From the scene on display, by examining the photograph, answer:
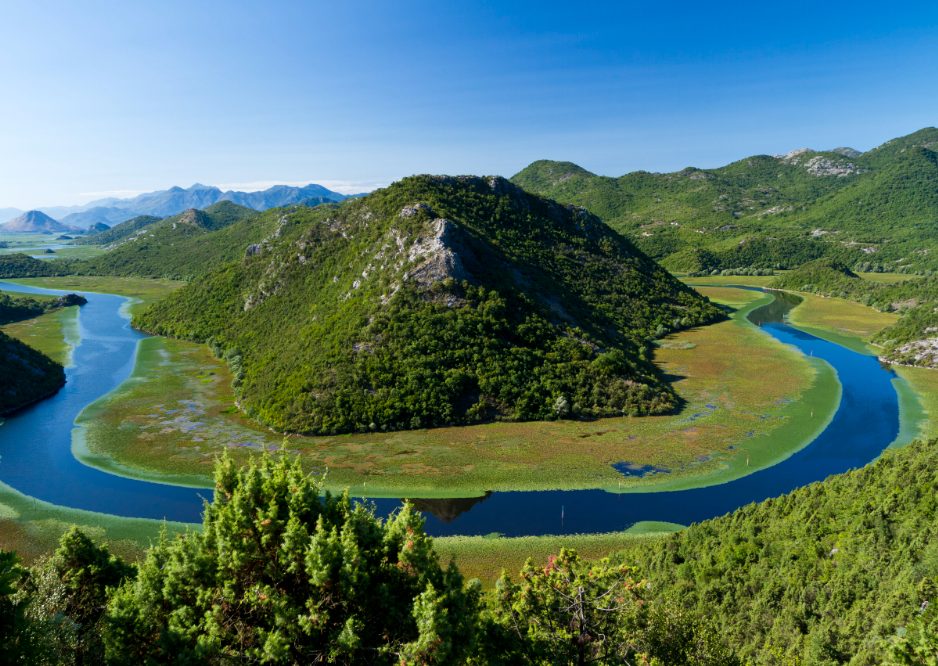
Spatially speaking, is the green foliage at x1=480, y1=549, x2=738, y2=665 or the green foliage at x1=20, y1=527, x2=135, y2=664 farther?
the green foliage at x1=480, y1=549, x2=738, y2=665

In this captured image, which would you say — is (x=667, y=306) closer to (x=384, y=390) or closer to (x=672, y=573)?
(x=384, y=390)

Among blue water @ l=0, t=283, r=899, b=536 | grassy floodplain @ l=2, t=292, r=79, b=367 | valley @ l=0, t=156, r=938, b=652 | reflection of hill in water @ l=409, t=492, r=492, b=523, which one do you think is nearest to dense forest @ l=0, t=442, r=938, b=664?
valley @ l=0, t=156, r=938, b=652

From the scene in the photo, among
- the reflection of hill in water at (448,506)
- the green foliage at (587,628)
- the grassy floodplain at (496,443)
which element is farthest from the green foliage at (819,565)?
the reflection of hill in water at (448,506)

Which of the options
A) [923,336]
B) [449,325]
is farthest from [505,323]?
[923,336]

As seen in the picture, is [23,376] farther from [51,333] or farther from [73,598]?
[73,598]

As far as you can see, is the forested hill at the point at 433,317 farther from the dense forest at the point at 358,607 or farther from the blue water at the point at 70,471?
the dense forest at the point at 358,607

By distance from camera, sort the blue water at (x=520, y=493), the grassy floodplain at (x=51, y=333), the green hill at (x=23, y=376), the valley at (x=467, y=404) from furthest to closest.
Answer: the grassy floodplain at (x=51, y=333)
the green hill at (x=23, y=376)
the valley at (x=467, y=404)
the blue water at (x=520, y=493)

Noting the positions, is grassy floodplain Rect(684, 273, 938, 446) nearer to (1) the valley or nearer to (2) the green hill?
(1) the valley
